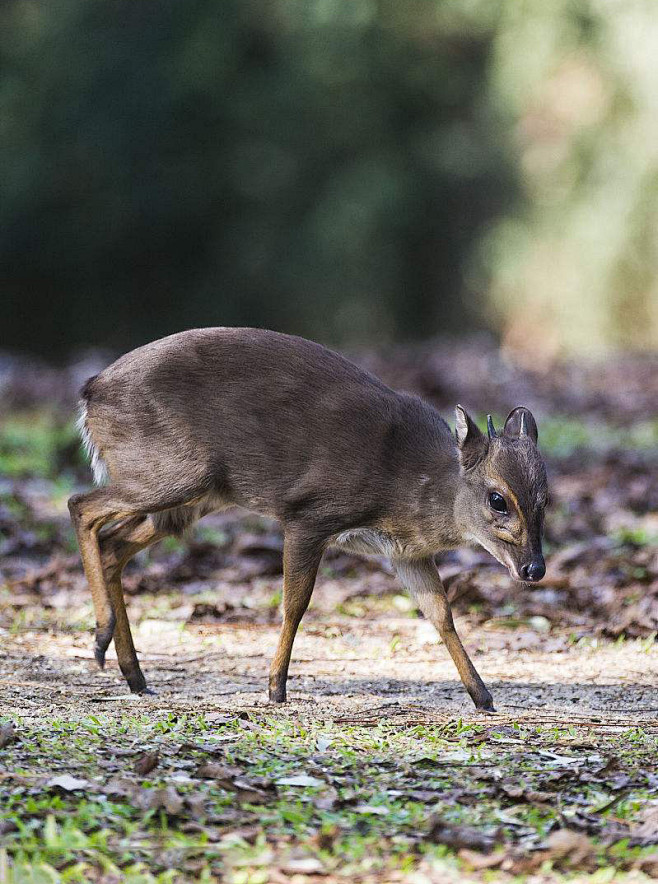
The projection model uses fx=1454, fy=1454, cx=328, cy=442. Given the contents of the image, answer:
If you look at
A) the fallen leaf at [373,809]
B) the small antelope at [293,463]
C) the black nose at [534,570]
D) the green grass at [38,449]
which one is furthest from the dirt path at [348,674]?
the green grass at [38,449]

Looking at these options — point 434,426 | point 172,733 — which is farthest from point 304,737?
point 434,426

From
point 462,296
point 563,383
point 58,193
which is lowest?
point 563,383

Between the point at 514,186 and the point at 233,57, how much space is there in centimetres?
787

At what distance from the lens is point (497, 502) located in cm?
545

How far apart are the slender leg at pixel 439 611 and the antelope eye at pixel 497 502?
478 mm

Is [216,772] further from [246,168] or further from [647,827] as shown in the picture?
[246,168]

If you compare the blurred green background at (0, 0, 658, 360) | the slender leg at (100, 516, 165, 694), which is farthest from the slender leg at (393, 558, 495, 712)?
the blurred green background at (0, 0, 658, 360)

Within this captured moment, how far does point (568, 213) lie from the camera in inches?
878

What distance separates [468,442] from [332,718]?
1.23 m

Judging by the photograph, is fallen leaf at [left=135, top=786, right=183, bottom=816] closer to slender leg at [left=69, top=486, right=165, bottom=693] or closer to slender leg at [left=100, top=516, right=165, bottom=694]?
slender leg at [left=69, top=486, right=165, bottom=693]

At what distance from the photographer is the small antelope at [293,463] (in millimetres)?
5617

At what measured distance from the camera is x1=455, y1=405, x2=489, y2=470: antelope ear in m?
5.63

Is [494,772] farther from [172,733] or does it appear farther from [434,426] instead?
[434,426]

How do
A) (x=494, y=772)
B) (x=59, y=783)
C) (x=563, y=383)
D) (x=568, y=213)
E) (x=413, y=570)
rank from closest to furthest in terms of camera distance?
(x=59, y=783), (x=494, y=772), (x=413, y=570), (x=563, y=383), (x=568, y=213)
